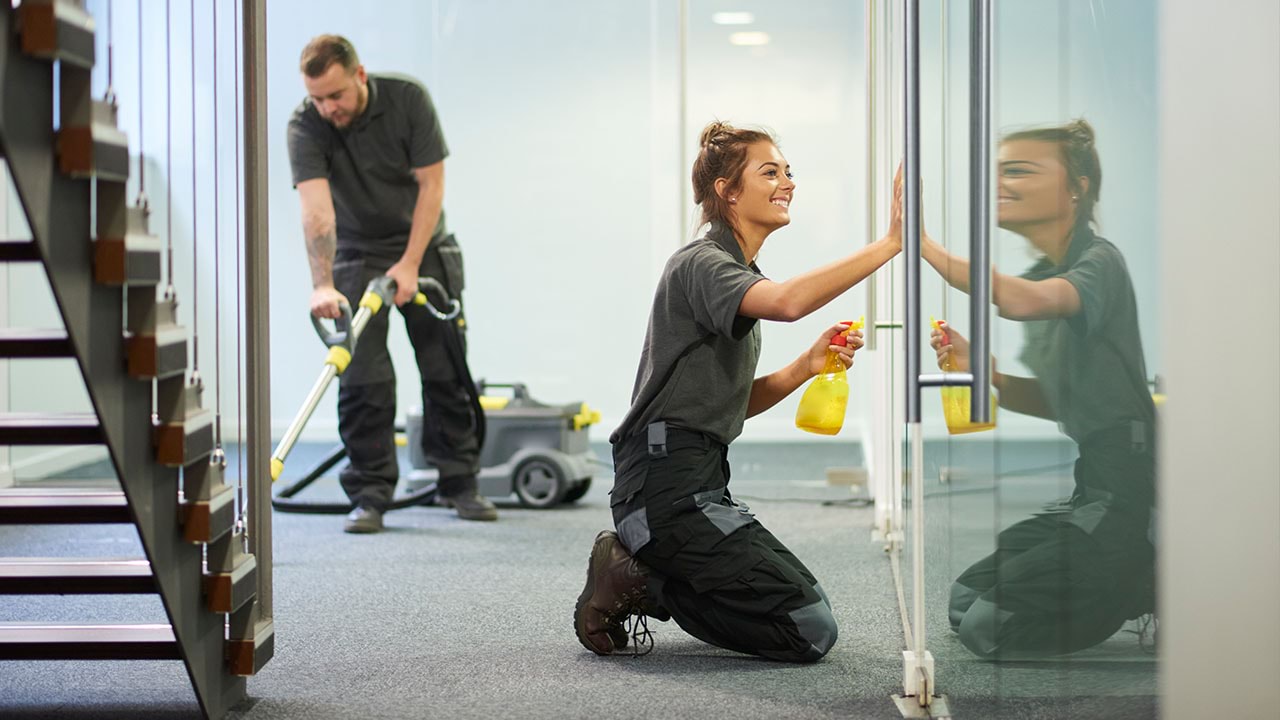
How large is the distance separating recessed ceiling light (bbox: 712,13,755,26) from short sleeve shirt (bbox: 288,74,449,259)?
143 centimetres

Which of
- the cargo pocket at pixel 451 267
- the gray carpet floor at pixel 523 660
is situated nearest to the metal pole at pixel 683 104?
the cargo pocket at pixel 451 267

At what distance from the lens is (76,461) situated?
17.9 feet

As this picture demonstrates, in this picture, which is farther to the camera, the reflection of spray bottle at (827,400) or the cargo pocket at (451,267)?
the cargo pocket at (451,267)

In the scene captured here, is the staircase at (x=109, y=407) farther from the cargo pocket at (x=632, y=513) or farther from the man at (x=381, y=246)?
the man at (x=381, y=246)

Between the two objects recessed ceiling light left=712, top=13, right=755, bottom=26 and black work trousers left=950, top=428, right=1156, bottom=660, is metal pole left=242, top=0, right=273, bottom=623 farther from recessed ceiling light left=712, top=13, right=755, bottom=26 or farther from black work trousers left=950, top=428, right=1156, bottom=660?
recessed ceiling light left=712, top=13, right=755, bottom=26

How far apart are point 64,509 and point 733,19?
3.73 metres

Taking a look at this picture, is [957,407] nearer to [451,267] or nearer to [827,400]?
[827,400]

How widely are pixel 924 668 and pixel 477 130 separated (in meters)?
3.60

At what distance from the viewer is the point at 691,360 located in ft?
8.29

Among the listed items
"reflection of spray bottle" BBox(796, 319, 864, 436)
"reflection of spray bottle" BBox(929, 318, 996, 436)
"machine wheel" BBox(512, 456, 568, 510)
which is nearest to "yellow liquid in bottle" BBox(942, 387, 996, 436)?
"reflection of spray bottle" BBox(929, 318, 996, 436)

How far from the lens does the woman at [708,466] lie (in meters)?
2.44

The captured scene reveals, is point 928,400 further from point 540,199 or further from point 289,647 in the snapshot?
point 540,199

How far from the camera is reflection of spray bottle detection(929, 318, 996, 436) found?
1.81 meters

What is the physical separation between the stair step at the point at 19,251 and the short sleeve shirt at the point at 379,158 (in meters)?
2.45
